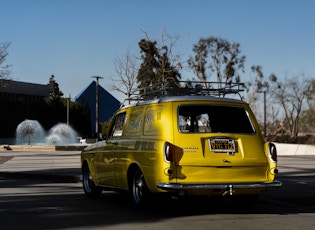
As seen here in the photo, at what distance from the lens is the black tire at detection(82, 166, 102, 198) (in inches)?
477

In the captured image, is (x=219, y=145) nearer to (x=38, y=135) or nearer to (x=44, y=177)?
(x=44, y=177)

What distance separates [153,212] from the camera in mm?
9641

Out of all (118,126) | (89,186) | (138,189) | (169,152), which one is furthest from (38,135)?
(169,152)

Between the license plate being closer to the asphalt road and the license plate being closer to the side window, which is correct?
the asphalt road

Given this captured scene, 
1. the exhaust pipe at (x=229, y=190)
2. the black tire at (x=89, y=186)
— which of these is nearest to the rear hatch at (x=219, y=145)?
the exhaust pipe at (x=229, y=190)

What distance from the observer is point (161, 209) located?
9984 millimetres

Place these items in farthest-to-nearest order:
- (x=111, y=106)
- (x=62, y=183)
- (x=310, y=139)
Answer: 1. (x=111, y=106)
2. (x=310, y=139)
3. (x=62, y=183)

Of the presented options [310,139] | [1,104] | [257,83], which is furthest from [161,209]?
[1,104]

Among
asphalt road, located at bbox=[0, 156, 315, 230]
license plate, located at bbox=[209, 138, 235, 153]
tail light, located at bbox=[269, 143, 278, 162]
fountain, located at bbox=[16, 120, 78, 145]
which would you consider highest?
fountain, located at bbox=[16, 120, 78, 145]

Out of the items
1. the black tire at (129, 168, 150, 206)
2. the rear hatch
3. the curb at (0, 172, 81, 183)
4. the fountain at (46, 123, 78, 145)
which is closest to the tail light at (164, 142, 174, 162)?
the rear hatch

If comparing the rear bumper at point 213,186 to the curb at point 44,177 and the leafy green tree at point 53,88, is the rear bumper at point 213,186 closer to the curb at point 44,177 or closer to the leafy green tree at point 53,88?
the curb at point 44,177

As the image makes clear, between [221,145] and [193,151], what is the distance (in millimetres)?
→ 491

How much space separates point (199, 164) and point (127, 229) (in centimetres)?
163

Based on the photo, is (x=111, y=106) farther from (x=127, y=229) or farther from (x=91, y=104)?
(x=127, y=229)
